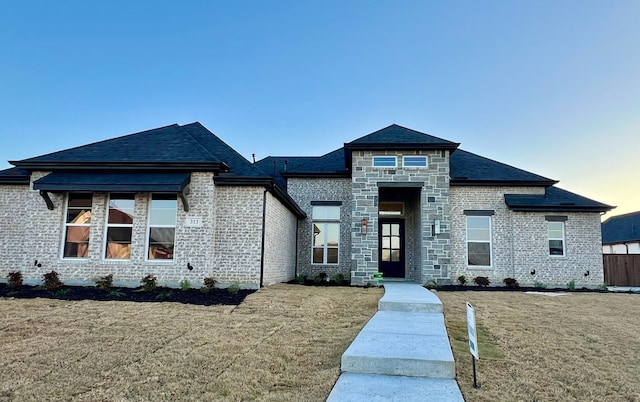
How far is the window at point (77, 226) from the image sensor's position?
409 inches

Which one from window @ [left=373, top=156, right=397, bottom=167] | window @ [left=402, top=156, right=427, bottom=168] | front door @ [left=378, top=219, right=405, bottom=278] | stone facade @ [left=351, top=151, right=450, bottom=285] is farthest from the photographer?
front door @ [left=378, top=219, right=405, bottom=278]

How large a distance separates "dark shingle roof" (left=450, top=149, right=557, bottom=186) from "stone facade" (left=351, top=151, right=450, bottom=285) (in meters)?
1.45

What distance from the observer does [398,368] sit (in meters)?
4.23

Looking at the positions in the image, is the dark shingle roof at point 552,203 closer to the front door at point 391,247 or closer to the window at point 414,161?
the window at point 414,161

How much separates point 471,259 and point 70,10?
52.7 feet

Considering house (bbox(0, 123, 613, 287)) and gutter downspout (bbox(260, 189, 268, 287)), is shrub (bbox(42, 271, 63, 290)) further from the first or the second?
gutter downspout (bbox(260, 189, 268, 287))

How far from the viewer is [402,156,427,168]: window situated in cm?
1348

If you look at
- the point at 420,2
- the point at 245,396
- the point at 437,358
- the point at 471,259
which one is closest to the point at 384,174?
the point at 471,259

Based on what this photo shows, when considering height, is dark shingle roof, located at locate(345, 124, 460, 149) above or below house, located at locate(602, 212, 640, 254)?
above

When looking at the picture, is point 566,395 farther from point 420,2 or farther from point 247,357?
point 420,2

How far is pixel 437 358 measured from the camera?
427cm

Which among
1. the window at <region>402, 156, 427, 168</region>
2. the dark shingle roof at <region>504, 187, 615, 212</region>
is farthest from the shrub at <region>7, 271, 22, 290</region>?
the dark shingle roof at <region>504, 187, 615, 212</region>

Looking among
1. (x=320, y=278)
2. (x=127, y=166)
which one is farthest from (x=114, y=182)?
(x=320, y=278)

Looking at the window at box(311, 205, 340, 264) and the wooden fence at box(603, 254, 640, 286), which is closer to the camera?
the window at box(311, 205, 340, 264)
